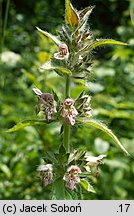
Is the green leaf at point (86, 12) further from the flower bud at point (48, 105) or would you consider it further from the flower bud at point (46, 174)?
the flower bud at point (46, 174)

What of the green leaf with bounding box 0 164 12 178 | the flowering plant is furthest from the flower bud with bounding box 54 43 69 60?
the green leaf with bounding box 0 164 12 178

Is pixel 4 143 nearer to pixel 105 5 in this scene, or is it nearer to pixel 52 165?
pixel 52 165

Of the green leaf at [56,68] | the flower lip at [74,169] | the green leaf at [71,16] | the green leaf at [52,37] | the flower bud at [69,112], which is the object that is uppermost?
the green leaf at [71,16]

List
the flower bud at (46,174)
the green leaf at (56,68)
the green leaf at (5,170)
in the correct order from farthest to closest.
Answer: the green leaf at (5,170)
the flower bud at (46,174)
the green leaf at (56,68)

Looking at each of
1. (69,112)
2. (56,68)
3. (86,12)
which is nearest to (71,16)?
(86,12)

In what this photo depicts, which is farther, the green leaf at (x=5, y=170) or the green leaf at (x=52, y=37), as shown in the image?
the green leaf at (x=5, y=170)

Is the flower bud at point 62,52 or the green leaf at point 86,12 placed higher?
the green leaf at point 86,12

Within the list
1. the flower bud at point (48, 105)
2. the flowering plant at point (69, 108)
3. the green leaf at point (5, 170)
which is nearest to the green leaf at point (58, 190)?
the flowering plant at point (69, 108)

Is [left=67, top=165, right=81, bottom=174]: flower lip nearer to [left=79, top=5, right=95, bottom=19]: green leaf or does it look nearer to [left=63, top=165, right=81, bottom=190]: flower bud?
[left=63, top=165, right=81, bottom=190]: flower bud

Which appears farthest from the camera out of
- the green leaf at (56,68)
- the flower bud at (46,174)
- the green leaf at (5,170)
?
the green leaf at (5,170)
